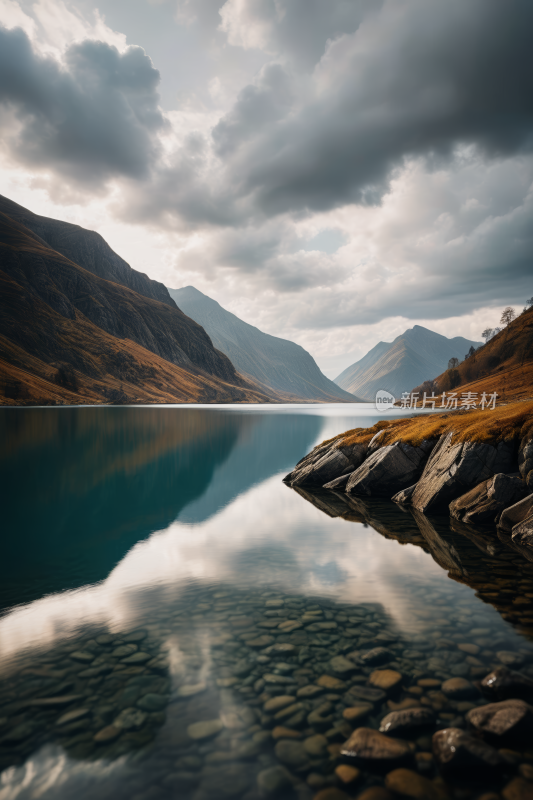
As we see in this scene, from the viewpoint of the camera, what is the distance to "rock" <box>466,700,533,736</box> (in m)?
6.92

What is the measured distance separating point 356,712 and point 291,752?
1552 millimetres

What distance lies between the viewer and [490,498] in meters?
21.7

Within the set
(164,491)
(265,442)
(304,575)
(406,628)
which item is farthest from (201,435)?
(406,628)

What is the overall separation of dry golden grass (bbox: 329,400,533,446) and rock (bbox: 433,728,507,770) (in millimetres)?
19445

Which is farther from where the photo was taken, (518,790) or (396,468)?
(396,468)

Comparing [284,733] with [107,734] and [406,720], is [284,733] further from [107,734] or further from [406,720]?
[107,734]

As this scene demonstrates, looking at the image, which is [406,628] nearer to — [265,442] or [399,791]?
[399,791]

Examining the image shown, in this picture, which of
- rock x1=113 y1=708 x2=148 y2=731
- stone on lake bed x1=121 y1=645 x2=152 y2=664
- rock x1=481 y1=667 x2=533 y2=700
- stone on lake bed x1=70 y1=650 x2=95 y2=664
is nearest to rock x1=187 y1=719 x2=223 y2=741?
rock x1=113 y1=708 x2=148 y2=731

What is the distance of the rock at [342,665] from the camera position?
9133 millimetres

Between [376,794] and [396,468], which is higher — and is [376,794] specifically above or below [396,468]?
below

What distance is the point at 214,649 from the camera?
10.3 metres

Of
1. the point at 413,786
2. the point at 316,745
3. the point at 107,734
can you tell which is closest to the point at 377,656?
the point at 316,745

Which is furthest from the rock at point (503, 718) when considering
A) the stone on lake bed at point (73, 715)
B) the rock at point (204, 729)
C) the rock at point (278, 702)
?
the stone on lake bed at point (73, 715)

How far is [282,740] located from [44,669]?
5968 millimetres
